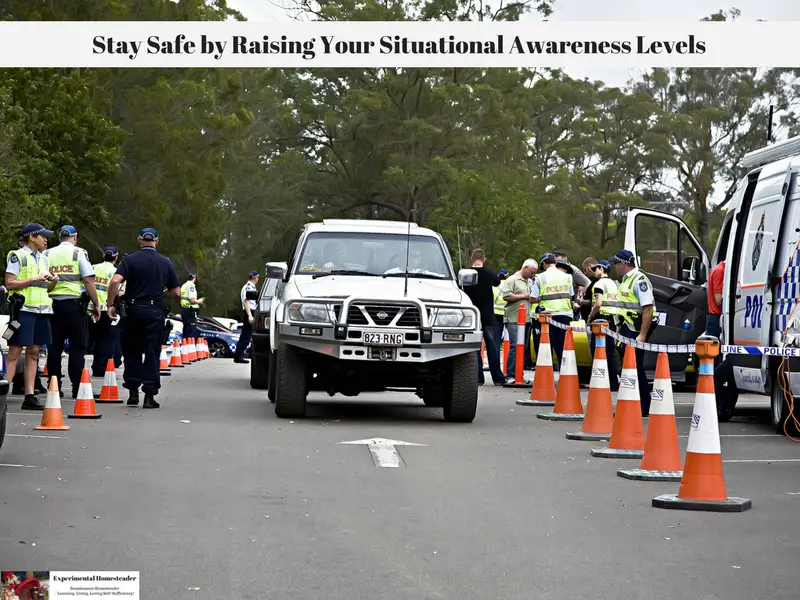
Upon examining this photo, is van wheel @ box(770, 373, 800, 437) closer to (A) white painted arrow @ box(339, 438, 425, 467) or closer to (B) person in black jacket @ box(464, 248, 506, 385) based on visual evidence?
(A) white painted arrow @ box(339, 438, 425, 467)

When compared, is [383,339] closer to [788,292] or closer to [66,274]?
[788,292]

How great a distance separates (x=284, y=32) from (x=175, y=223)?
1171 inches

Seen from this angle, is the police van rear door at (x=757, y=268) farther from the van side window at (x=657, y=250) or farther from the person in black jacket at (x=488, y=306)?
the person in black jacket at (x=488, y=306)

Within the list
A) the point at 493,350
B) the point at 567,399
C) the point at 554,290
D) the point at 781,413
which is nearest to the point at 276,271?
the point at 567,399

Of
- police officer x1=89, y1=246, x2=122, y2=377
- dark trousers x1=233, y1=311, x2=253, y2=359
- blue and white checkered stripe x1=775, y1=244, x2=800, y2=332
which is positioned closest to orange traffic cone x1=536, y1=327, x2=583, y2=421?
blue and white checkered stripe x1=775, y1=244, x2=800, y2=332

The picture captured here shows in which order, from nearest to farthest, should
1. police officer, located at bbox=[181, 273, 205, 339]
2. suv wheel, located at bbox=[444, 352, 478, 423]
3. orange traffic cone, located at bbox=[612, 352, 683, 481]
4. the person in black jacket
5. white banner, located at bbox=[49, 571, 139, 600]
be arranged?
white banner, located at bbox=[49, 571, 139, 600], orange traffic cone, located at bbox=[612, 352, 683, 481], suv wheel, located at bbox=[444, 352, 478, 423], the person in black jacket, police officer, located at bbox=[181, 273, 205, 339]

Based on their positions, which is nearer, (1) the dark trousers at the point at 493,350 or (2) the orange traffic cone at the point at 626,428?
(2) the orange traffic cone at the point at 626,428

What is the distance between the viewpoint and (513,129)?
62250mm

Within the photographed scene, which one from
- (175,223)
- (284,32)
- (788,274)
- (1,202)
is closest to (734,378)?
(788,274)

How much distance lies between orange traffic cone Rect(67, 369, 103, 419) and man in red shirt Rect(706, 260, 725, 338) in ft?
21.5

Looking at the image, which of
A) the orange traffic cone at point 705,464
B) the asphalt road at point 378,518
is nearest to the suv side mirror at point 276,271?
the asphalt road at point 378,518

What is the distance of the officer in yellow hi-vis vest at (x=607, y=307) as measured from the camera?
16.6 m

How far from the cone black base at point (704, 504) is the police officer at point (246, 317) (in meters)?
19.2

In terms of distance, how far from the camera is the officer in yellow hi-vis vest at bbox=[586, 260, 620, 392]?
16578 millimetres
